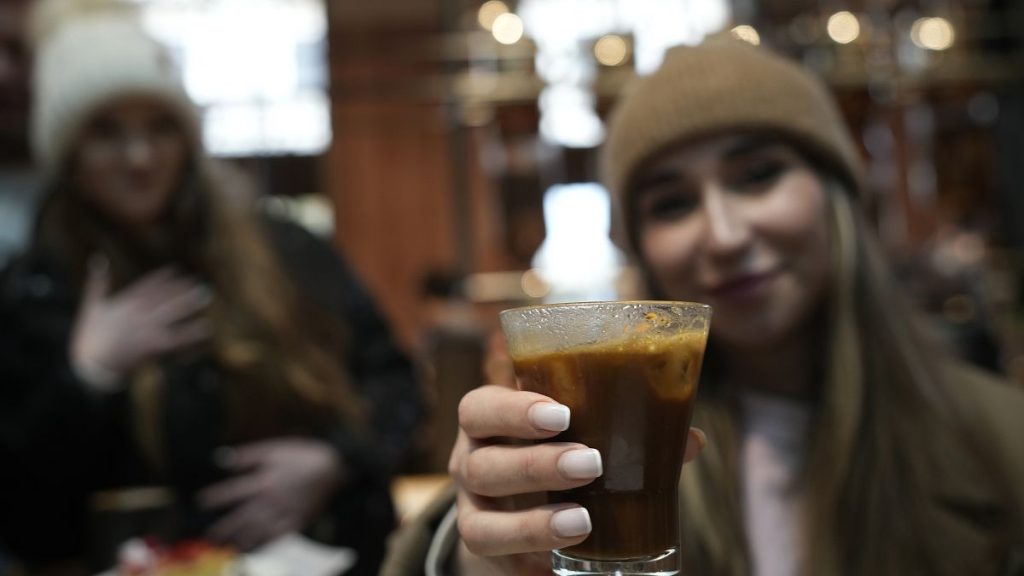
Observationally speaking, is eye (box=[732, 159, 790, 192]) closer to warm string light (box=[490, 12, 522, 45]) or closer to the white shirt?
the white shirt

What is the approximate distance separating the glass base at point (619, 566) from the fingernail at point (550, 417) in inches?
4.1

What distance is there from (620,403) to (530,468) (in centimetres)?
9

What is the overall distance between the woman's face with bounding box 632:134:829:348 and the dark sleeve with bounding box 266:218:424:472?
94 cm

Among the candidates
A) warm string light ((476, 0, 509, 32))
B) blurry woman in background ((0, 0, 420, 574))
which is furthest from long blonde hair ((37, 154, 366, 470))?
warm string light ((476, 0, 509, 32))

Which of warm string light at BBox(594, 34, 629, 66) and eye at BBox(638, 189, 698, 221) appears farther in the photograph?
warm string light at BBox(594, 34, 629, 66)

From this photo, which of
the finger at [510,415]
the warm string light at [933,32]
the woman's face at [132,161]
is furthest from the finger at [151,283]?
the warm string light at [933,32]

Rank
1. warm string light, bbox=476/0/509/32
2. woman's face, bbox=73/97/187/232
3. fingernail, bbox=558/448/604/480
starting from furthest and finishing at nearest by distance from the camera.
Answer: warm string light, bbox=476/0/509/32
woman's face, bbox=73/97/187/232
fingernail, bbox=558/448/604/480

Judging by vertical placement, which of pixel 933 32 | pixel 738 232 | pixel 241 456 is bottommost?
pixel 241 456

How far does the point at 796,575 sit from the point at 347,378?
3.62ft

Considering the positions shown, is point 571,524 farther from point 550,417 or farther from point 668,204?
point 668,204

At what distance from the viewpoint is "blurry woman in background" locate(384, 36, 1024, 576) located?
51.9 inches

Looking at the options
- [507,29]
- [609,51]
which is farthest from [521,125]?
[609,51]

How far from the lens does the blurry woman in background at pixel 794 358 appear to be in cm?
132

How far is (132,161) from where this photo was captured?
6.68 ft
